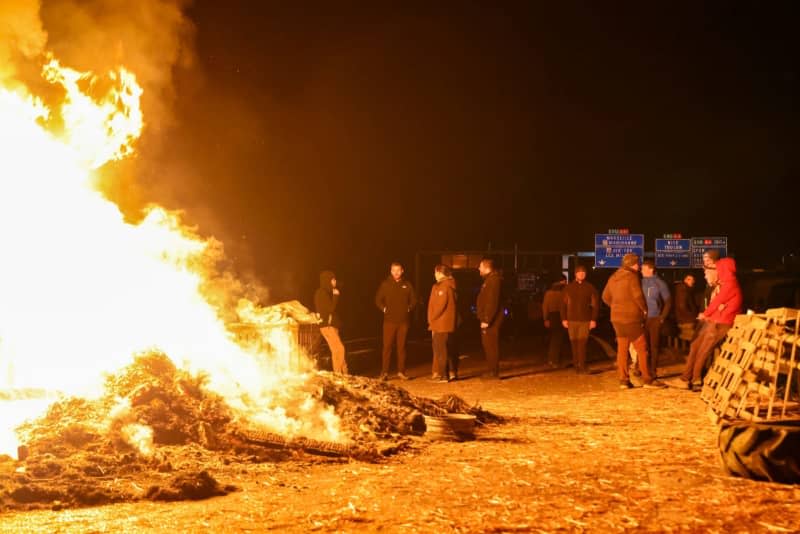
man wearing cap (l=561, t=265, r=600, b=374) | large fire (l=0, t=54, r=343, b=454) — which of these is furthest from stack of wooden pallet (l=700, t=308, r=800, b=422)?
man wearing cap (l=561, t=265, r=600, b=374)

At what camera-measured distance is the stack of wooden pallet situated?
8484 millimetres

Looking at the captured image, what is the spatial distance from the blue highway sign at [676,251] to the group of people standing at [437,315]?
18665mm

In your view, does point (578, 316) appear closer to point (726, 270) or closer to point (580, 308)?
point (580, 308)

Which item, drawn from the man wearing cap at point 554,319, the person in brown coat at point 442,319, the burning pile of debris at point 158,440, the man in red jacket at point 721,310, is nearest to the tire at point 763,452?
the burning pile of debris at point 158,440

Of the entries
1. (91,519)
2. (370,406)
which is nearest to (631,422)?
(370,406)

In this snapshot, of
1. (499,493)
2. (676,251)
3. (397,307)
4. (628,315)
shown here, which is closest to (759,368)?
(628,315)

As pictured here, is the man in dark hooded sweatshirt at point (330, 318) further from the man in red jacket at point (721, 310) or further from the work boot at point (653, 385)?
the man in red jacket at point (721, 310)

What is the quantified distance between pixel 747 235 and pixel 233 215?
132 feet

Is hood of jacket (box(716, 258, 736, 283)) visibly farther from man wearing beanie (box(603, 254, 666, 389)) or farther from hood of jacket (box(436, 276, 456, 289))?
hood of jacket (box(436, 276, 456, 289))

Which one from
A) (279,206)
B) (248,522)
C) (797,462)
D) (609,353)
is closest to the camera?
(248,522)

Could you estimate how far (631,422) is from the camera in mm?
9758

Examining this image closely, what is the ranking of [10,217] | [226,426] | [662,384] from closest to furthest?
[226,426], [10,217], [662,384]

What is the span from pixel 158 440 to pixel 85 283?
2742mm

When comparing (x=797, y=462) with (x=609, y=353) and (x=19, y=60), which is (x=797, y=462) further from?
(x=609, y=353)
